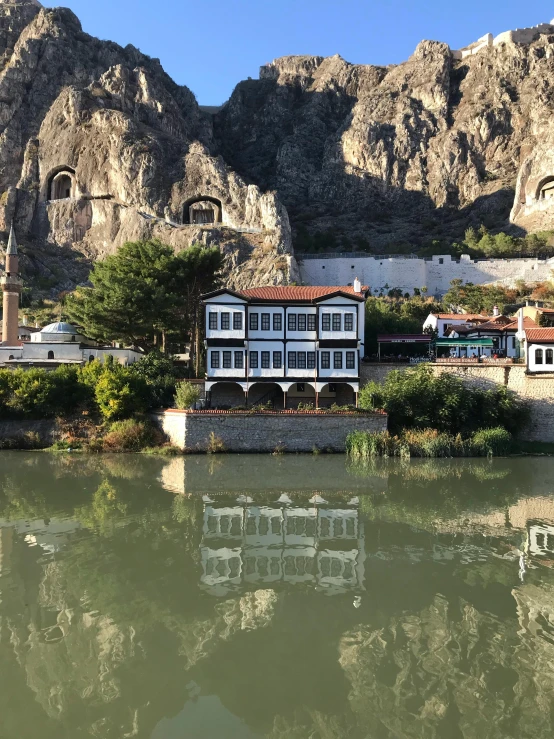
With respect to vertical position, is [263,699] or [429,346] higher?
[429,346]

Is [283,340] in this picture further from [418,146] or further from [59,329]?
[418,146]

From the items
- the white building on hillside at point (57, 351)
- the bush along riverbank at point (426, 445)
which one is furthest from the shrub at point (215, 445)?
the white building on hillside at point (57, 351)

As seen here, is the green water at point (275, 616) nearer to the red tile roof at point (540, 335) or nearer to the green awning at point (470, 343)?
the red tile roof at point (540, 335)

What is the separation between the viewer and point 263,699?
26.1 ft

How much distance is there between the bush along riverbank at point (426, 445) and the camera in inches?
1094

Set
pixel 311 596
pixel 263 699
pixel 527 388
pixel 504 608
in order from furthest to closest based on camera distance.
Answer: pixel 527 388 < pixel 311 596 < pixel 504 608 < pixel 263 699

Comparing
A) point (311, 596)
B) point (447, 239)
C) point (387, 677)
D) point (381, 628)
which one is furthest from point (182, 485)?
point (447, 239)

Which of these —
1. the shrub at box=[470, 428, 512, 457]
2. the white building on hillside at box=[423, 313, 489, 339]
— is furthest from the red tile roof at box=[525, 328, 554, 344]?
the white building on hillside at box=[423, 313, 489, 339]

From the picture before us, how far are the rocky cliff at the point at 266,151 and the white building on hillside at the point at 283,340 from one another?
2718cm

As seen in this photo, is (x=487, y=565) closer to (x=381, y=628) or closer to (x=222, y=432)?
(x=381, y=628)

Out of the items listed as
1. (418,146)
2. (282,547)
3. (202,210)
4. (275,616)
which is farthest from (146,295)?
(418,146)

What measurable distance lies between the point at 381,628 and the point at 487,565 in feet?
14.2

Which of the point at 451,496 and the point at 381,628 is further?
the point at 451,496

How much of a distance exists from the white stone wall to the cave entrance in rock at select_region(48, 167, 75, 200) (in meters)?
38.8
